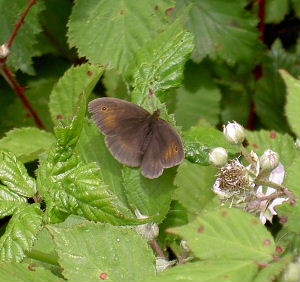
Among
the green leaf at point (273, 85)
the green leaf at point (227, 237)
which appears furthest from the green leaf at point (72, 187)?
the green leaf at point (273, 85)

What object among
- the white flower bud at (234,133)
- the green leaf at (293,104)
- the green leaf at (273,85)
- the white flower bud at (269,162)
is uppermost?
the green leaf at (293,104)

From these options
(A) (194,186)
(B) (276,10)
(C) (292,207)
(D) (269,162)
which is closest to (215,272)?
→ (C) (292,207)

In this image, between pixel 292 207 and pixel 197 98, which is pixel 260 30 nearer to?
pixel 197 98

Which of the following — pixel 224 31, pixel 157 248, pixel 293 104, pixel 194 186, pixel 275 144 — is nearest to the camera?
pixel 293 104

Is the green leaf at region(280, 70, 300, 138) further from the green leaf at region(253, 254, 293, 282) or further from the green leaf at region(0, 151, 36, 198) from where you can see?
the green leaf at region(0, 151, 36, 198)

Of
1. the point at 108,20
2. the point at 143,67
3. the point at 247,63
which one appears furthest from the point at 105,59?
the point at 247,63

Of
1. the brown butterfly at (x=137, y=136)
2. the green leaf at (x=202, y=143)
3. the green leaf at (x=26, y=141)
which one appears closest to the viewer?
the brown butterfly at (x=137, y=136)

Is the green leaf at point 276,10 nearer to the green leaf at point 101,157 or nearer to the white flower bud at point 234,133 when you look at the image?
the green leaf at point 101,157
